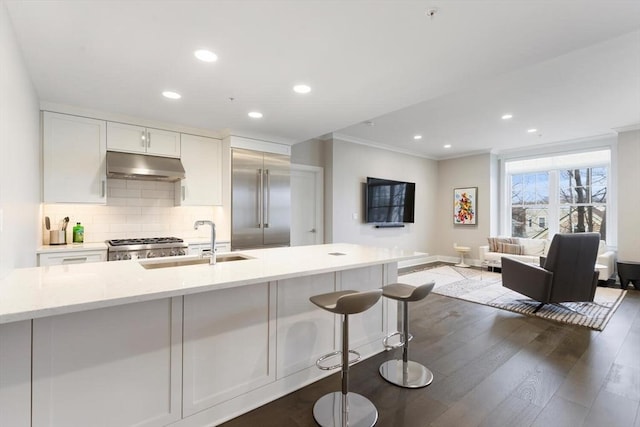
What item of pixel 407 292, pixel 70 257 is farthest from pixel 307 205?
pixel 407 292

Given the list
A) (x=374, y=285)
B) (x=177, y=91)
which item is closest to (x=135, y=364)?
(x=374, y=285)

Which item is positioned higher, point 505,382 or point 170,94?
point 170,94

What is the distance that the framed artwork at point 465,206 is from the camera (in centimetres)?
701

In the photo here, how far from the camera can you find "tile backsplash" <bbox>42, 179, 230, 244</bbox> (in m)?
3.69

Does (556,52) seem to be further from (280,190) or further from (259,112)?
(280,190)

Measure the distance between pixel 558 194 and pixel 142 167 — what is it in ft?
25.2

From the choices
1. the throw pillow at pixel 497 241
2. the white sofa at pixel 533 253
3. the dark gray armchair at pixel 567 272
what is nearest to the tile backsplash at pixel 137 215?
the dark gray armchair at pixel 567 272

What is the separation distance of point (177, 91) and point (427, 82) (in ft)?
7.94

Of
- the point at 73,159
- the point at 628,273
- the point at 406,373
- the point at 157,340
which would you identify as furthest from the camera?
the point at 628,273

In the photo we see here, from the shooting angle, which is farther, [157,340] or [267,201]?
[267,201]

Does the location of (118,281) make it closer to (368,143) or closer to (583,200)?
(368,143)

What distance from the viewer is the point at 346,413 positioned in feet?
5.79

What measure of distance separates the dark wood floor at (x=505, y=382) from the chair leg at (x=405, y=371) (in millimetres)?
60

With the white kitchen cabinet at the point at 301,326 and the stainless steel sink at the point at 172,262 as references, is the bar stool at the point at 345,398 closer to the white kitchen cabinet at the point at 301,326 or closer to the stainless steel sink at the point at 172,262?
the white kitchen cabinet at the point at 301,326
